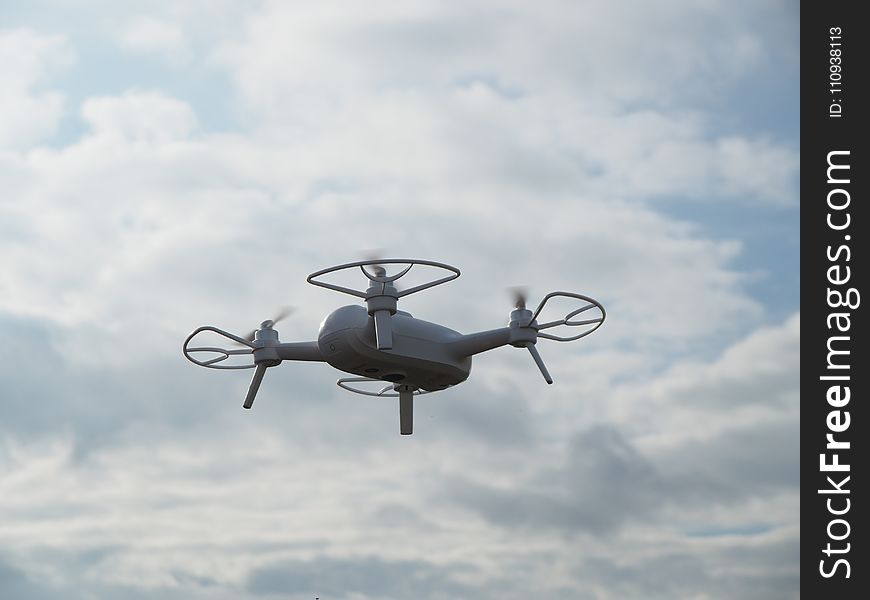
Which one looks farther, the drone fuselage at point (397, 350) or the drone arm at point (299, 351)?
the drone arm at point (299, 351)

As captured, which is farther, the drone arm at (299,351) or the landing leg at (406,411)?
the landing leg at (406,411)

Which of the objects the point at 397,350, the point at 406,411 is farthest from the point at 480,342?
the point at 406,411

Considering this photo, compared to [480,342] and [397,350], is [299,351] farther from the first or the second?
[480,342]

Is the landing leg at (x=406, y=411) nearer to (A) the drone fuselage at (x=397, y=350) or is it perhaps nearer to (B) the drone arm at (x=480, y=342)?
(A) the drone fuselage at (x=397, y=350)

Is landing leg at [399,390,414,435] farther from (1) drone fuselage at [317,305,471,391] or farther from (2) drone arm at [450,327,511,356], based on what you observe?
(2) drone arm at [450,327,511,356]

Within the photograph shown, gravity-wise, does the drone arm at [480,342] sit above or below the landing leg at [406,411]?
above

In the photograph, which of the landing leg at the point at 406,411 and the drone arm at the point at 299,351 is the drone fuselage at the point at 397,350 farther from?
the landing leg at the point at 406,411
